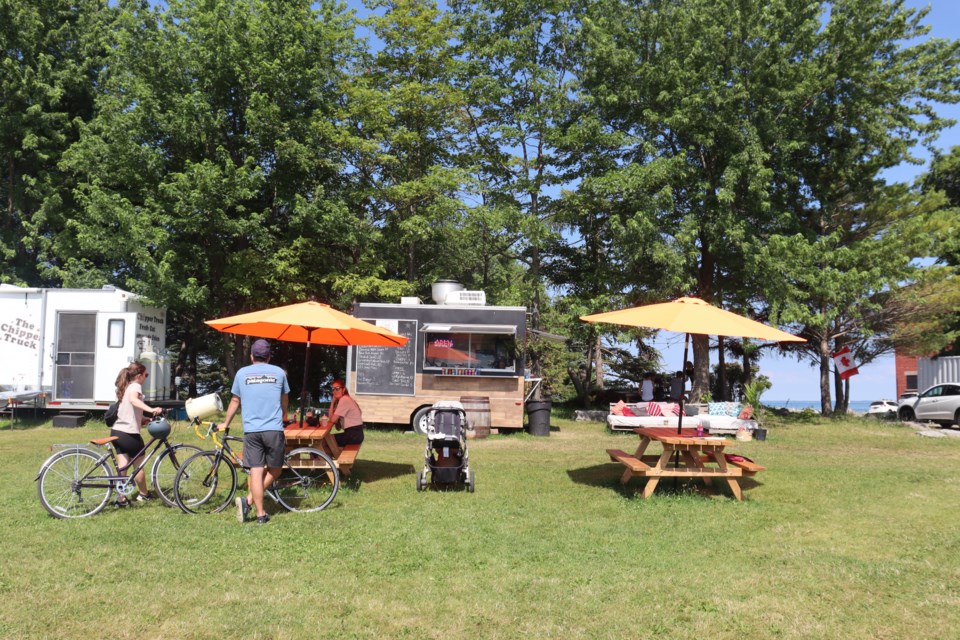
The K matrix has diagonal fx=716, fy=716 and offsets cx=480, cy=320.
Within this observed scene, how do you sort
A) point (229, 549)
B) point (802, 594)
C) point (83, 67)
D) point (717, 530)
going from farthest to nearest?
point (83, 67)
point (717, 530)
point (229, 549)
point (802, 594)

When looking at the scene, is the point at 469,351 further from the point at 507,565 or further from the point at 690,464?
the point at 507,565

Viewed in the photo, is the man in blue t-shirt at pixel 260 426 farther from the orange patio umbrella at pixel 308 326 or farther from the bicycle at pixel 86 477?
the orange patio umbrella at pixel 308 326

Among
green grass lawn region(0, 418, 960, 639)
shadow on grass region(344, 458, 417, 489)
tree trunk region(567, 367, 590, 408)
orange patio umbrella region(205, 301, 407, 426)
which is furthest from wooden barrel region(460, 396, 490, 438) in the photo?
tree trunk region(567, 367, 590, 408)

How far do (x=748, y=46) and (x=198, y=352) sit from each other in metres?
19.9

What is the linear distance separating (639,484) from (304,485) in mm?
3900

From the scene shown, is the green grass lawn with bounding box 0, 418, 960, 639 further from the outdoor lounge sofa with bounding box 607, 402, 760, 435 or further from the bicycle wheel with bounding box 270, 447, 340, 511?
the outdoor lounge sofa with bounding box 607, 402, 760, 435

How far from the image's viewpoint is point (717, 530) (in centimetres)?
635

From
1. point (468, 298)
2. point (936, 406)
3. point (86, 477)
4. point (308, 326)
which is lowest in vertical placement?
point (86, 477)

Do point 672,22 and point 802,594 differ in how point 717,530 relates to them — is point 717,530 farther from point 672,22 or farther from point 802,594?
point 672,22

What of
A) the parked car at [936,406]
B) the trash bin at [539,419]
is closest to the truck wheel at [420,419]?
the trash bin at [539,419]

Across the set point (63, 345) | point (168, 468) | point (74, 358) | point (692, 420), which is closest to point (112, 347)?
point (74, 358)

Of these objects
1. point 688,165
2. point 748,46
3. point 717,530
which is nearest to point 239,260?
point 688,165

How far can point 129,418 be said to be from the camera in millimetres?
6734

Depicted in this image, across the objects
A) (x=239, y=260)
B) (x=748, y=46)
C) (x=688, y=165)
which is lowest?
(x=239, y=260)
